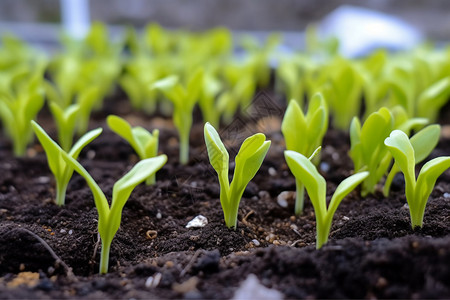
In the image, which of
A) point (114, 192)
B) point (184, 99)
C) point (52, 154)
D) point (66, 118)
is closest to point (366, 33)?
point (184, 99)

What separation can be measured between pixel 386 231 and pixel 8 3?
4.43 meters

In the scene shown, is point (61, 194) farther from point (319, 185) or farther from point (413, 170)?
point (413, 170)

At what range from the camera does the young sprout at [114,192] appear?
90 cm

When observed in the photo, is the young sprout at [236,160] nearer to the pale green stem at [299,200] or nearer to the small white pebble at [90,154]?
the pale green stem at [299,200]

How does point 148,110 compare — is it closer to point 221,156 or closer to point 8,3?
point 221,156

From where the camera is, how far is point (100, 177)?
1.51 metres

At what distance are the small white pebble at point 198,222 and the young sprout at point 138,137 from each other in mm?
259

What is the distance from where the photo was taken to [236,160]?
3.30 ft

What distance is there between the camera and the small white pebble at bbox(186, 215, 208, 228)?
1189mm

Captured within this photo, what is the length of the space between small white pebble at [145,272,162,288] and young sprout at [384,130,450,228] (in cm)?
53

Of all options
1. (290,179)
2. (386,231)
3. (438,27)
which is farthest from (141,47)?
(438,27)

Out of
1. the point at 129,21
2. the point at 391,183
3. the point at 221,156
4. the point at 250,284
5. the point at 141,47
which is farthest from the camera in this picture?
the point at 129,21

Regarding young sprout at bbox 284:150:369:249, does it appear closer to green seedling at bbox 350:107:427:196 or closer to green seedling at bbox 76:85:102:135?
green seedling at bbox 350:107:427:196

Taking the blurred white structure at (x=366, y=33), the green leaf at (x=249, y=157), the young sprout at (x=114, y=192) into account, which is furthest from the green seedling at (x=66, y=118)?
the blurred white structure at (x=366, y=33)
